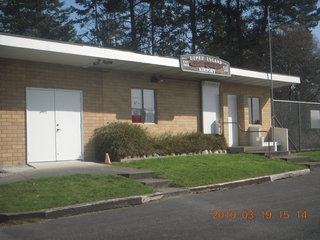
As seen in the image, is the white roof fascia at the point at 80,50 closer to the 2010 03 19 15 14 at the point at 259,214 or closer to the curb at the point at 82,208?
the curb at the point at 82,208

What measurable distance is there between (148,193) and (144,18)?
26756 mm

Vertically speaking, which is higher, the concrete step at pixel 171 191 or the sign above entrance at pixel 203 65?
the sign above entrance at pixel 203 65

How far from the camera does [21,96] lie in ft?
40.5

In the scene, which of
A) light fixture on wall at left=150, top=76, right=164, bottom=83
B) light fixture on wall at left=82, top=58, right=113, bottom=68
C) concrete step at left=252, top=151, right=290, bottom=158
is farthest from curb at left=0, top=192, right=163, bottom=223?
concrete step at left=252, top=151, right=290, bottom=158

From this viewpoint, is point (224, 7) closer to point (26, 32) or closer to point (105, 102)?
point (26, 32)

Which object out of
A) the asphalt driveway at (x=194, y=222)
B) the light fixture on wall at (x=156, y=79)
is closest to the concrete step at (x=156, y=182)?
the asphalt driveway at (x=194, y=222)

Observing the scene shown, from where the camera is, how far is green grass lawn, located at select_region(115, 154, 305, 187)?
1085 centimetres

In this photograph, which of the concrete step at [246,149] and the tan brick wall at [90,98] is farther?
the concrete step at [246,149]

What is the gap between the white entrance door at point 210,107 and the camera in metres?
17.5

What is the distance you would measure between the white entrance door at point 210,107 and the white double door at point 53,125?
6.06 metres

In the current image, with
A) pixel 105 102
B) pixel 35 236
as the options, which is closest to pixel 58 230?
pixel 35 236

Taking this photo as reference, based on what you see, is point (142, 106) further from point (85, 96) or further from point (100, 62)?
point (100, 62)

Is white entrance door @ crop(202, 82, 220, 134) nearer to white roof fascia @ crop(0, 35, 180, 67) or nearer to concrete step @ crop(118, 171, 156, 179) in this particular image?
white roof fascia @ crop(0, 35, 180, 67)

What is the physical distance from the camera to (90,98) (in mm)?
13953
